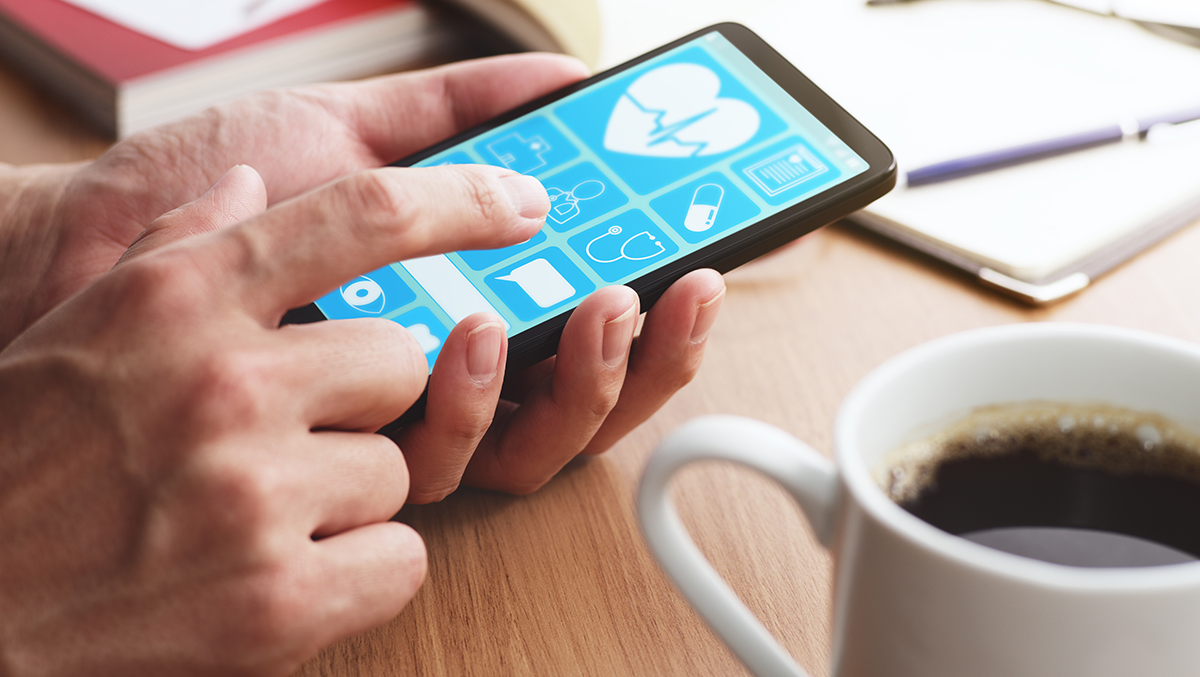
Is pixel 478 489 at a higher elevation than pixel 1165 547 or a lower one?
lower

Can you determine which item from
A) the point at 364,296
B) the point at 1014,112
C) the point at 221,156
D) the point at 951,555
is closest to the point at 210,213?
the point at 364,296

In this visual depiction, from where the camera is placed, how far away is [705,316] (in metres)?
0.41

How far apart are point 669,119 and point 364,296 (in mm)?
184

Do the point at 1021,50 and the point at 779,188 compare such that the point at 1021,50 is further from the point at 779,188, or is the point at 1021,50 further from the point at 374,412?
the point at 374,412

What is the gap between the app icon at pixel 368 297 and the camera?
43cm

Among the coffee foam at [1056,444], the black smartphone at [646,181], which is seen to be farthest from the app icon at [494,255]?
the coffee foam at [1056,444]

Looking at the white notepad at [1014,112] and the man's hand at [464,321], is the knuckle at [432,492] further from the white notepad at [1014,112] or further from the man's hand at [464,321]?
the white notepad at [1014,112]

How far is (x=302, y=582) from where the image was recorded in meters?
0.31

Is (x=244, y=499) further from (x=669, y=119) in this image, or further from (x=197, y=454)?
(x=669, y=119)

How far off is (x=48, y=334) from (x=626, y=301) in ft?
0.69

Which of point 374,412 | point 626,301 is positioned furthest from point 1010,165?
point 374,412

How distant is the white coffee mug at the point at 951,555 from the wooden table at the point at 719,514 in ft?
0.32

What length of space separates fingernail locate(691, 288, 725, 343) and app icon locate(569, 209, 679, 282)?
1.5 inches

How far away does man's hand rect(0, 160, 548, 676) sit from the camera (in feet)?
0.98
